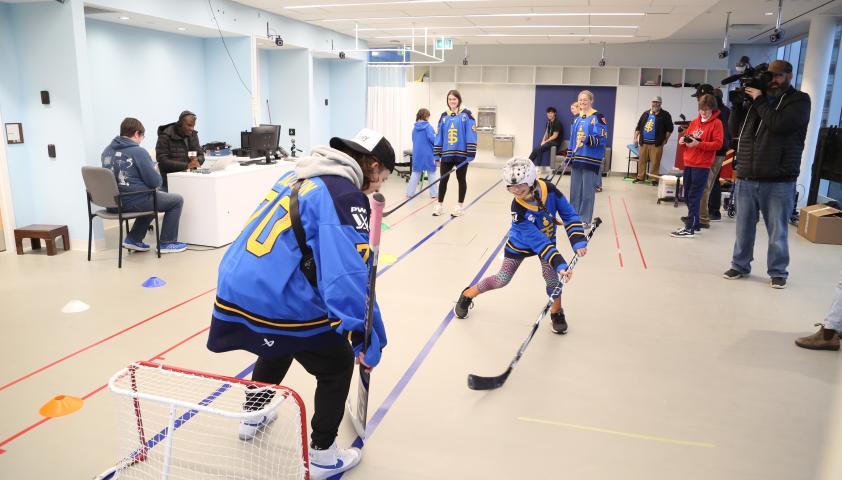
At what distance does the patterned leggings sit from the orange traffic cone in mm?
2308

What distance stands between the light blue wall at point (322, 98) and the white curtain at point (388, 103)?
34.4 inches

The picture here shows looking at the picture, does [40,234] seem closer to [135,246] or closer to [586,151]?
[135,246]

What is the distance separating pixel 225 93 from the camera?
8.91 meters

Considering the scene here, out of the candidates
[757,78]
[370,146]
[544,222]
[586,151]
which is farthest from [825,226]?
[370,146]

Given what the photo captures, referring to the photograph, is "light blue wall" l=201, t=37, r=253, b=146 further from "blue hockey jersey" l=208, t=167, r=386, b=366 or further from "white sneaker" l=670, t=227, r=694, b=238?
"blue hockey jersey" l=208, t=167, r=386, b=366

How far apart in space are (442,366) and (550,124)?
9442 mm

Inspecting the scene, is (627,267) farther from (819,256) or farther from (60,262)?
(60,262)

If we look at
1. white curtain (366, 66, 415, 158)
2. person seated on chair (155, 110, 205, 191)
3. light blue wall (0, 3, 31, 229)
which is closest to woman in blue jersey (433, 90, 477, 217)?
person seated on chair (155, 110, 205, 191)

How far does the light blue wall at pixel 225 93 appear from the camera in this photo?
868 cm

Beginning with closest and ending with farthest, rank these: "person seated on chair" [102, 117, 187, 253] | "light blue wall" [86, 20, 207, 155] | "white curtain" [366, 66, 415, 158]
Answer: "person seated on chair" [102, 117, 187, 253] → "light blue wall" [86, 20, 207, 155] → "white curtain" [366, 66, 415, 158]

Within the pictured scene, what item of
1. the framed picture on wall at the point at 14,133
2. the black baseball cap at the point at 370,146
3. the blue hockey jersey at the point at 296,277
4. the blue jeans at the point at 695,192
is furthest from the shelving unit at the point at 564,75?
the blue hockey jersey at the point at 296,277

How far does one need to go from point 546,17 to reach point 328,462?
8214mm

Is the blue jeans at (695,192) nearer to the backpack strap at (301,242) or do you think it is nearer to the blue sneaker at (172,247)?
the blue sneaker at (172,247)

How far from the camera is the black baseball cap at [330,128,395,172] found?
199 cm
